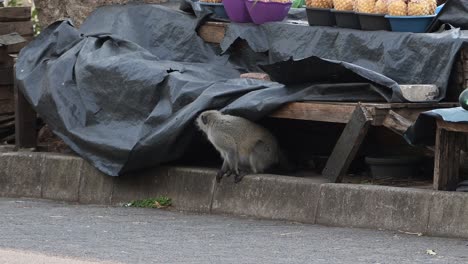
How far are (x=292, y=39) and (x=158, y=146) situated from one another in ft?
5.70

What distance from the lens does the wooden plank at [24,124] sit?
12.6 metres

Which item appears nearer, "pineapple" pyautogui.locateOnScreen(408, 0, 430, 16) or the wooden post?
the wooden post

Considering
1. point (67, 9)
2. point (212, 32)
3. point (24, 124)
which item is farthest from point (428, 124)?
point (67, 9)

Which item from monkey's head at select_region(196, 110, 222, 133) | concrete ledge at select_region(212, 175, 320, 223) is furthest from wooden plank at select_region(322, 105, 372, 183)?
monkey's head at select_region(196, 110, 222, 133)

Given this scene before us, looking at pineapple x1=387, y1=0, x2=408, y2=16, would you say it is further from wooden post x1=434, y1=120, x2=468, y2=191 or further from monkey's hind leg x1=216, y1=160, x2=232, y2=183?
monkey's hind leg x1=216, y1=160, x2=232, y2=183

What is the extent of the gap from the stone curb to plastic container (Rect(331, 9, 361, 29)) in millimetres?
1773

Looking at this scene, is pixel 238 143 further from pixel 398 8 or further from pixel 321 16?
pixel 398 8

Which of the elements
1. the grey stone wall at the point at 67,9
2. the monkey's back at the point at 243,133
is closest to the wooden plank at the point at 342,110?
the monkey's back at the point at 243,133

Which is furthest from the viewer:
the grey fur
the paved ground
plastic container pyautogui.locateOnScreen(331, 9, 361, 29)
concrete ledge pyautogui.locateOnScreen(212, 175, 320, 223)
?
plastic container pyautogui.locateOnScreen(331, 9, 361, 29)

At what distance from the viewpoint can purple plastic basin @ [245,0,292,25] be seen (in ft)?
38.9

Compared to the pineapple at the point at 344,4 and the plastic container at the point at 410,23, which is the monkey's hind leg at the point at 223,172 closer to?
the pineapple at the point at 344,4

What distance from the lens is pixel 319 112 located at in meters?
10.4

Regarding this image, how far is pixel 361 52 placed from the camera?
1102 cm

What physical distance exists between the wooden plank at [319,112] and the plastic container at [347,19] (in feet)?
4.23
